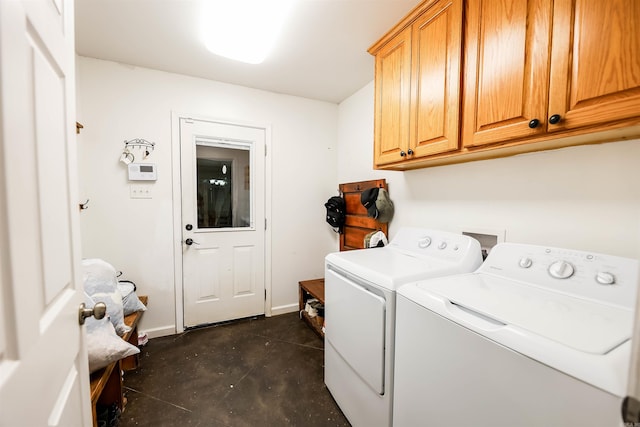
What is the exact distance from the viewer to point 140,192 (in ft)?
7.34

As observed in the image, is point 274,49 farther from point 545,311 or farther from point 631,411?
point 631,411

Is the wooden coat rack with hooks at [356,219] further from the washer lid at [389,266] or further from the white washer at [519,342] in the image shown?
the white washer at [519,342]

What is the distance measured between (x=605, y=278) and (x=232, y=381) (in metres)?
2.09

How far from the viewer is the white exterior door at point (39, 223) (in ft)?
1.39

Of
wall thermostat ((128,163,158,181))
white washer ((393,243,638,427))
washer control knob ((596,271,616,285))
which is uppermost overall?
wall thermostat ((128,163,158,181))

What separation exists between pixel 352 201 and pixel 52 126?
2268mm

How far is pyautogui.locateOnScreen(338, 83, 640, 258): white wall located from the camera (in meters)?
1.03

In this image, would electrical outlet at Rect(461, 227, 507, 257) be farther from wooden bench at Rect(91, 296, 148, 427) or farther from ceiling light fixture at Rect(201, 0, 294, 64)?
wooden bench at Rect(91, 296, 148, 427)

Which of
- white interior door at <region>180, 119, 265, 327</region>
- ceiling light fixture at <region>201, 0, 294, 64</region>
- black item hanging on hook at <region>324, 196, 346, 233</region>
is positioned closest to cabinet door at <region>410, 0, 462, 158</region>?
ceiling light fixture at <region>201, 0, 294, 64</region>

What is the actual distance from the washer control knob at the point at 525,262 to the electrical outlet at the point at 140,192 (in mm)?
2678

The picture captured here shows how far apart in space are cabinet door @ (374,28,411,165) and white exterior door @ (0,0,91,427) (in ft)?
4.97

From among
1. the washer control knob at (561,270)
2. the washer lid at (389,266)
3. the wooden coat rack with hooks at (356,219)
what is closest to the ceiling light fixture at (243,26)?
the wooden coat rack with hooks at (356,219)

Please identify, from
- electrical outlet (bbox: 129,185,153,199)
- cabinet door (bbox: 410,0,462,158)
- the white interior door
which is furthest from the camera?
the white interior door

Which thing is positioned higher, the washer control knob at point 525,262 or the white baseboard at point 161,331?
the washer control knob at point 525,262
